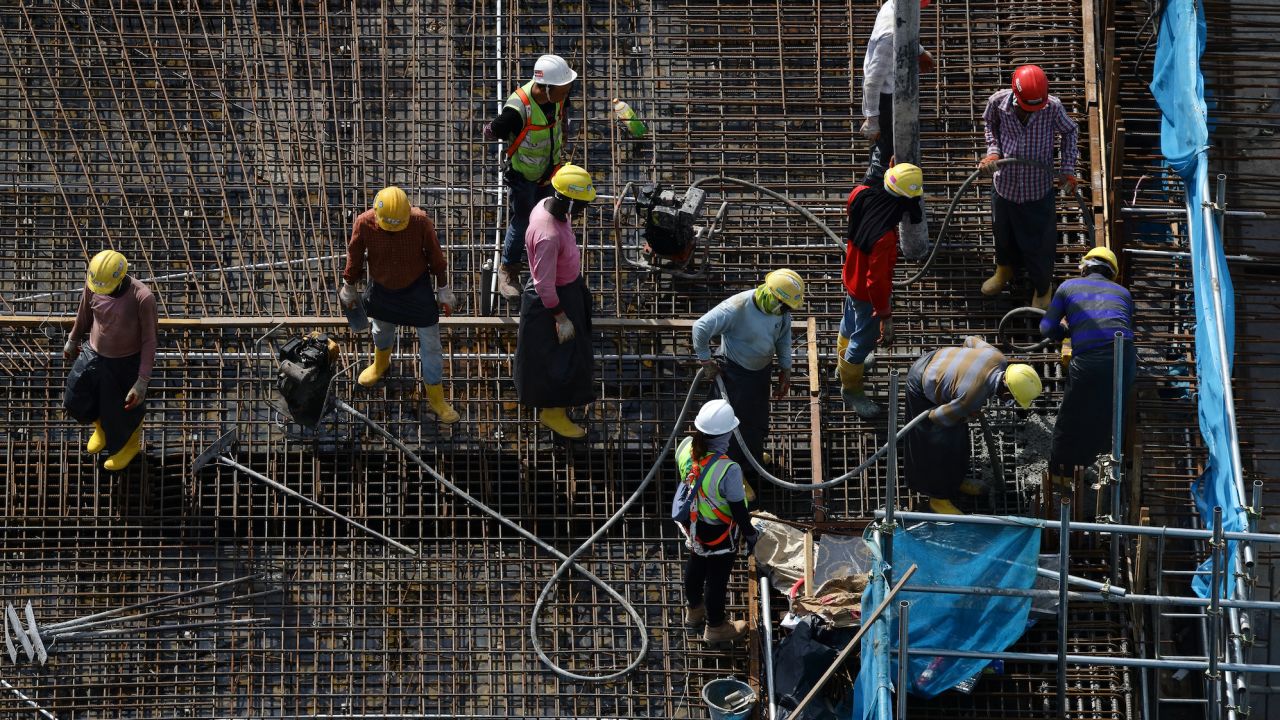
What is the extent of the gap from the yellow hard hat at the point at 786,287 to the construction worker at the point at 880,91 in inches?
67.4

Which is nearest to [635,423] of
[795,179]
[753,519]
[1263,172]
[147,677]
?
[753,519]

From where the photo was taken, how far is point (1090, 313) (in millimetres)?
12641

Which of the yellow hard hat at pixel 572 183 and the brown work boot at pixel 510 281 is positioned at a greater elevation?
the yellow hard hat at pixel 572 183

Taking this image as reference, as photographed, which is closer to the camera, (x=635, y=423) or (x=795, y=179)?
(x=635, y=423)

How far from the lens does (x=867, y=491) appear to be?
1347 centimetres

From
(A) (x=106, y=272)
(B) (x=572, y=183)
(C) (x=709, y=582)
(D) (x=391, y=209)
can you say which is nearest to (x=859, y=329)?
(C) (x=709, y=582)

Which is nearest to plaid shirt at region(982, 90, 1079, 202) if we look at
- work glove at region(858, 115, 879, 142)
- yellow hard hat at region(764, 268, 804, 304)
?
work glove at region(858, 115, 879, 142)

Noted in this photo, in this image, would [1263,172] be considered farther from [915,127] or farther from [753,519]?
[753,519]

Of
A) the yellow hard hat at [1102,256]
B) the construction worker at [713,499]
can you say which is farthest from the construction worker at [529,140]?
the yellow hard hat at [1102,256]

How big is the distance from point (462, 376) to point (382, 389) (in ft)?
2.02

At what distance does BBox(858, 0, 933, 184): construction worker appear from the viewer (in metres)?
13.8

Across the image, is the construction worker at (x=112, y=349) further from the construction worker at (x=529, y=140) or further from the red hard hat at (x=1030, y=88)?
the red hard hat at (x=1030, y=88)

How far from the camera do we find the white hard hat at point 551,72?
42.7 ft

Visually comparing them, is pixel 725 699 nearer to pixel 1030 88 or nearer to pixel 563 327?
pixel 563 327
